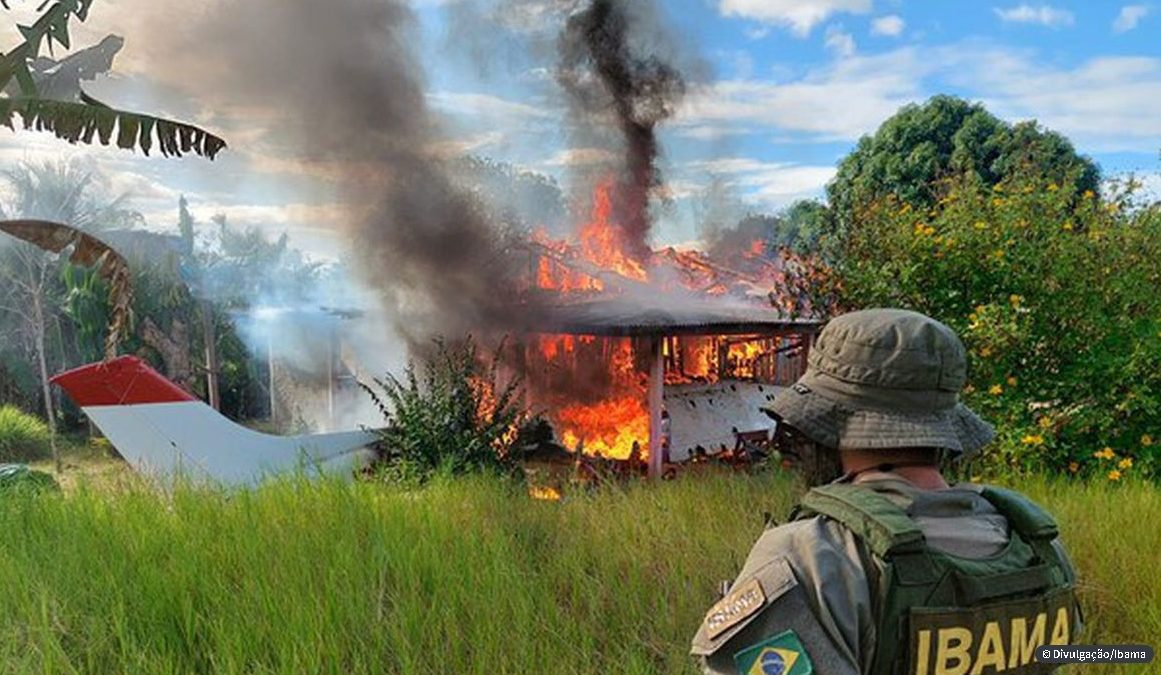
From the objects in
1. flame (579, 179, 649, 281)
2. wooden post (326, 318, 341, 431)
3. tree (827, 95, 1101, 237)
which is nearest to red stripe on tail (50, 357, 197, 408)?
flame (579, 179, 649, 281)

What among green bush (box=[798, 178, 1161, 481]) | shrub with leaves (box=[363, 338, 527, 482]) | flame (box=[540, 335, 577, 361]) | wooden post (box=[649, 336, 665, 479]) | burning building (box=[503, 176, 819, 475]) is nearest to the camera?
green bush (box=[798, 178, 1161, 481])

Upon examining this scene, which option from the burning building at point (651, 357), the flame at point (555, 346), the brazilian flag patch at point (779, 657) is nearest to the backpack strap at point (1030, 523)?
the brazilian flag patch at point (779, 657)

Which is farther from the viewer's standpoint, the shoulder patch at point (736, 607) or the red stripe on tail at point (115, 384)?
the red stripe on tail at point (115, 384)

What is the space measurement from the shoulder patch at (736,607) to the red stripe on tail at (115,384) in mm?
9052

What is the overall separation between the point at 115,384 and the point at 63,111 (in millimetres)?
3728

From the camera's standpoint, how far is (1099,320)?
20.5 ft

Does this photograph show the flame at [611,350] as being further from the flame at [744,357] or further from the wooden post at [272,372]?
the wooden post at [272,372]

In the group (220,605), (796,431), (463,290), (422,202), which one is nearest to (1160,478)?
(796,431)

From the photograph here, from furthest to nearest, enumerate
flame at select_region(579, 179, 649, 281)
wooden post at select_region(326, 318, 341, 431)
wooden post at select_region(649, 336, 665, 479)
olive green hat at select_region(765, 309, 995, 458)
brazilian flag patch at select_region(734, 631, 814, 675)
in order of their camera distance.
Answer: wooden post at select_region(326, 318, 341, 431) < flame at select_region(579, 179, 649, 281) < wooden post at select_region(649, 336, 665, 479) < olive green hat at select_region(765, 309, 995, 458) < brazilian flag patch at select_region(734, 631, 814, 675)

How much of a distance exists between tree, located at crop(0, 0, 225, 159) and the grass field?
2963 millimetres

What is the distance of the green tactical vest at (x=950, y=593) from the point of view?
1.26 metres

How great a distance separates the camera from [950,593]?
131 cm

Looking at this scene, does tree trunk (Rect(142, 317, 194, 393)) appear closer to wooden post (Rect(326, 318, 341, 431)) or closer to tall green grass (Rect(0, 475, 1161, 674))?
wooden post (Rect(326, 318, 341, 431))

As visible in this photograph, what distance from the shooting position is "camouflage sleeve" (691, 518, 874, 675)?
121 cm
